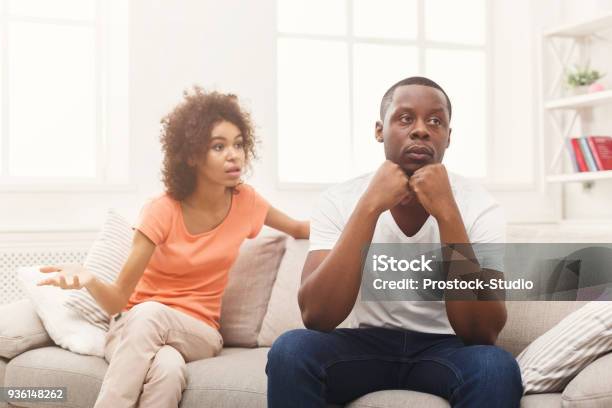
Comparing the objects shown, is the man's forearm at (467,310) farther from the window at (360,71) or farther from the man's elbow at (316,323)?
the window at (360,71)

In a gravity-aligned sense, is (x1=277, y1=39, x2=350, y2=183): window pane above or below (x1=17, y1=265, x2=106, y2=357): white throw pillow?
above

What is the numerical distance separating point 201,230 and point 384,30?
224 centimetres

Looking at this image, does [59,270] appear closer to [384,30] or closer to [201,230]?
[201,230]

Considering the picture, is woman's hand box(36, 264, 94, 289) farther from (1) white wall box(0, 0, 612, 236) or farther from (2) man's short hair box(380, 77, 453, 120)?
(1) white wall box(0, 0, 612, 236)

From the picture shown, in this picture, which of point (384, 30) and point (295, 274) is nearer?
point (295, 274)

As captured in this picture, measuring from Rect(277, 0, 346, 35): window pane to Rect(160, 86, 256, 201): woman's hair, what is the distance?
5.10 feet

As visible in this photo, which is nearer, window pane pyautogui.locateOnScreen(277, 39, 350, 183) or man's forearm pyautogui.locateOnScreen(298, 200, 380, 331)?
man's forearm pyautogui.locateOnScreen(298, 200, 380, 331)

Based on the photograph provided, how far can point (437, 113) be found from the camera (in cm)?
183

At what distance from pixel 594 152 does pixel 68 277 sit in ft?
9.15

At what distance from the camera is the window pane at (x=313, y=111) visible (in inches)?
161

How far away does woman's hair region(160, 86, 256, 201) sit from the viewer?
8.20 ft

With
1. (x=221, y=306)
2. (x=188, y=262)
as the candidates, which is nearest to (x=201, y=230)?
(x=188, y=262)

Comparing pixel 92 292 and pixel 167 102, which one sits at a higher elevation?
pixel 167 102

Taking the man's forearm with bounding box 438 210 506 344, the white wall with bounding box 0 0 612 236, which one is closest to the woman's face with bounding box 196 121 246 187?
the man's forearm with bounding box 438 210 506 344
